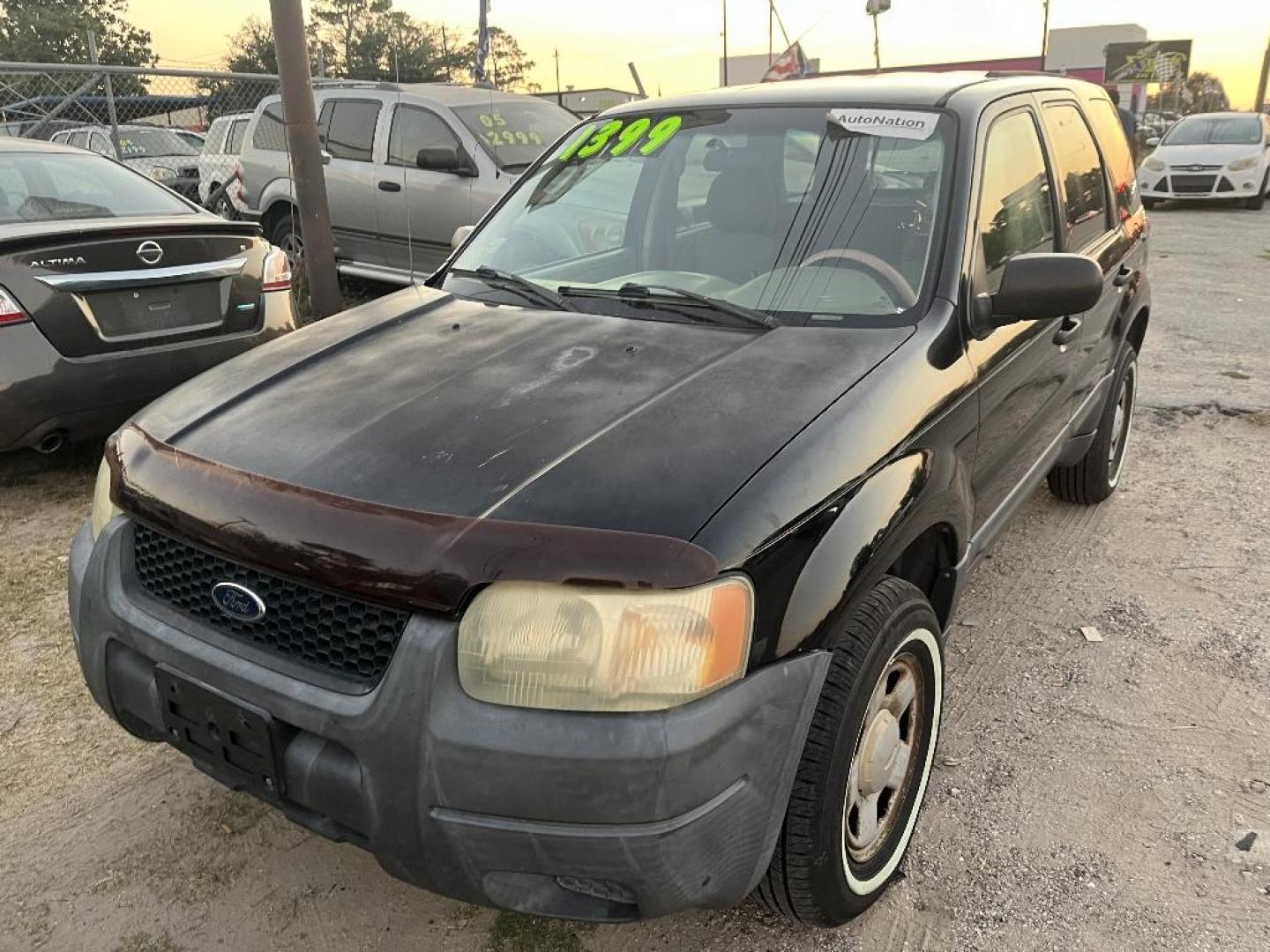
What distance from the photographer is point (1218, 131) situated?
680 inches

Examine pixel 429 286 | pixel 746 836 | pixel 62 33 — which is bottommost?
pixel 746 836

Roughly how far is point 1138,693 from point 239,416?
9.08ft

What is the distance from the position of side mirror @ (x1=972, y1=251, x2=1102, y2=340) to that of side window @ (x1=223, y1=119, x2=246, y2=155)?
9.58 meters

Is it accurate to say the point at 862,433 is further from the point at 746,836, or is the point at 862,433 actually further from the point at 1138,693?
the point at 1138,693

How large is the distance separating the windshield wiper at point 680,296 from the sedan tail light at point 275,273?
260 cm

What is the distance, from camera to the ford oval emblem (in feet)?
6.22

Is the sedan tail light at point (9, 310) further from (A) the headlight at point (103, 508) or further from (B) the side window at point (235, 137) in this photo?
(B) the side window at point (235, 137)

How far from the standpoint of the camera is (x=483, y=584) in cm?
167

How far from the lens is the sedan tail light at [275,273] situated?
4898 millimetres

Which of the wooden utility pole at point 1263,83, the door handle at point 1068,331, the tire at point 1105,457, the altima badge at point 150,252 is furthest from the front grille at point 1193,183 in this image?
the wooden utility pole at point 1263,83

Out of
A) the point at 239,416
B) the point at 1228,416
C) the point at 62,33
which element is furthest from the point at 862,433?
the point at 62,33

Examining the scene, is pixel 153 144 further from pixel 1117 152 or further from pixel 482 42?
pixel 1117 152

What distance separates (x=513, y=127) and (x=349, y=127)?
1.56m

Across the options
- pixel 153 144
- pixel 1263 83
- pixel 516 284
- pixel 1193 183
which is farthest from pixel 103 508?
pixel 1263 83
